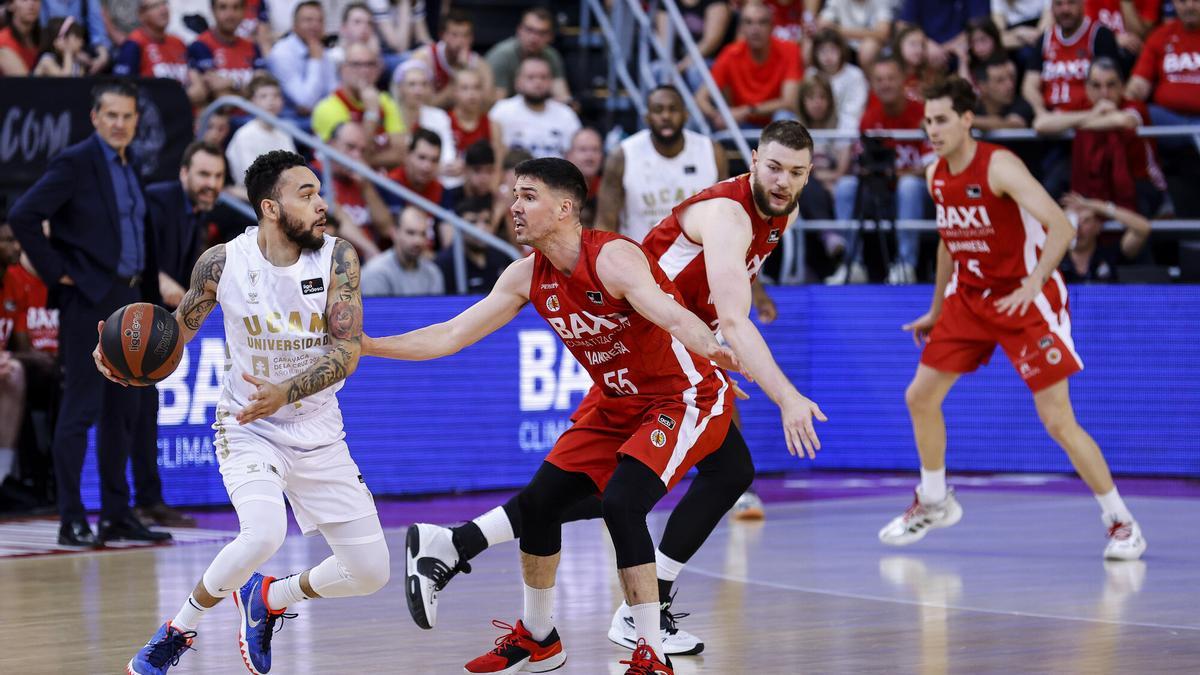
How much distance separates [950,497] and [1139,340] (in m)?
3.64

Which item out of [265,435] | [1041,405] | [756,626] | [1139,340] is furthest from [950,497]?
[265,435]

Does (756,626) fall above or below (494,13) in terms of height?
below

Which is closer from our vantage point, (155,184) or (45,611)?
(45,611)

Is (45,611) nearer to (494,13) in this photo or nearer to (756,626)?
(756,626)

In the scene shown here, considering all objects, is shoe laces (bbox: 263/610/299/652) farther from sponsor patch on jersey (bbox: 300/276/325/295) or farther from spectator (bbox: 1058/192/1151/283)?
spectator (bbox: 1058/192/1151/283)

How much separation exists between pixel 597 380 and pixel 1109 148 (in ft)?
25.6

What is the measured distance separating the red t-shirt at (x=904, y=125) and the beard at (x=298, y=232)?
841 cm

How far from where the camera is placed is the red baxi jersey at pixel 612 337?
612 centimetres

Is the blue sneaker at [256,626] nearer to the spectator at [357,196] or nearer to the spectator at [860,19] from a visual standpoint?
the spectator at [357,196]

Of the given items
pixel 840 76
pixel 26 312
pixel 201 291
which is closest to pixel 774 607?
pixel 201 291

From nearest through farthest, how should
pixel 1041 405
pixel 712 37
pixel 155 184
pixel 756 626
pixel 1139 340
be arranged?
pixel 756 626 < pixel 1041 405 < pixel 155 184 < pixel 1139 340 < pixel 712 37

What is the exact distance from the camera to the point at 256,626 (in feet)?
20.3

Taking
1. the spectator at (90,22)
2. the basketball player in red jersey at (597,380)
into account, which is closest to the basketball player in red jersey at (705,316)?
the basketball player in red jersey at (597,380)

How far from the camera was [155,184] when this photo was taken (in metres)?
10.6
